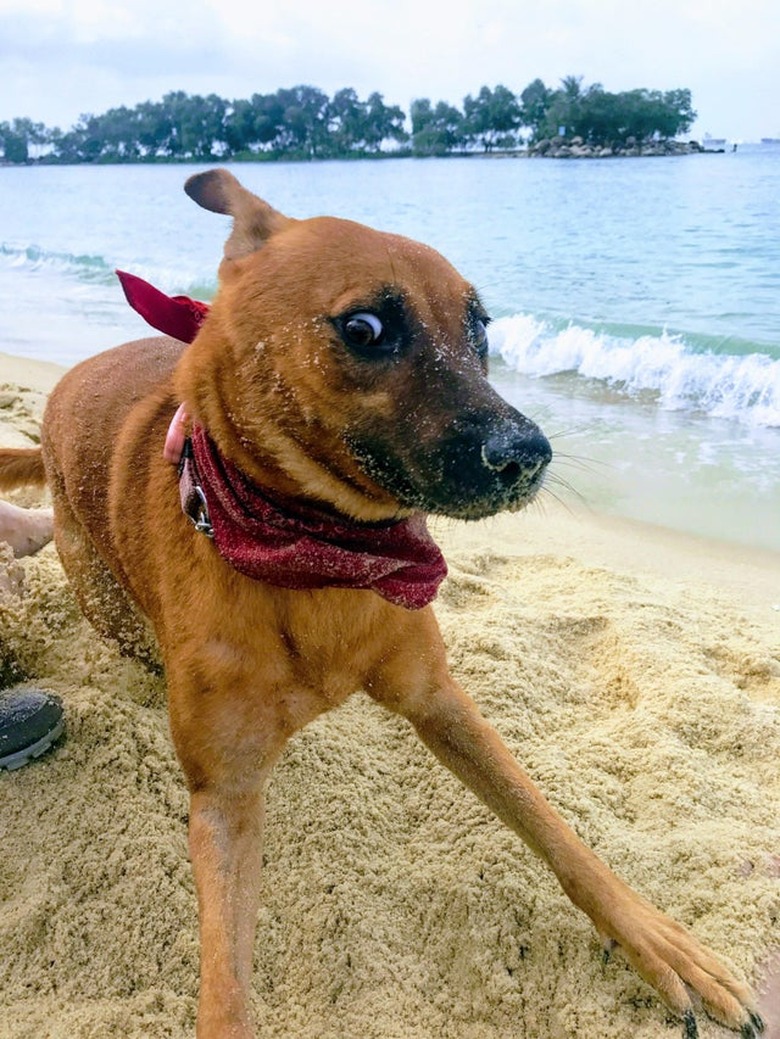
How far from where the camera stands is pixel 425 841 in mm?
2359

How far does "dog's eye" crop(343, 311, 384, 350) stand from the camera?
164cm

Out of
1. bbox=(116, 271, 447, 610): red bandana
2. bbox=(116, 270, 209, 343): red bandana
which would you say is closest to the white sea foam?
bbox=(116, 270, 209, 343): red bandana

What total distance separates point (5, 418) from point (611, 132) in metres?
61.5

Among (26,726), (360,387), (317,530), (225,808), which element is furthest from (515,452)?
(26,726)

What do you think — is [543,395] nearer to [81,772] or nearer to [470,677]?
[470,677]

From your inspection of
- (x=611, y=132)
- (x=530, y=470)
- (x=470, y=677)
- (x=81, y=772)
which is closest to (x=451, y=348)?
(x=530, y=470)

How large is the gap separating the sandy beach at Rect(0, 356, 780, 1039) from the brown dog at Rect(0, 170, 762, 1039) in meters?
0.18

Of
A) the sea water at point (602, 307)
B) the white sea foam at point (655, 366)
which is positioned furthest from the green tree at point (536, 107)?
the white sea foam at point (655, 366)

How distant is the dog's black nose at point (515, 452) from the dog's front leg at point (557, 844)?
0.66 m

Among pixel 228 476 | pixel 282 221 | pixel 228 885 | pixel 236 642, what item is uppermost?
pixel 282 221

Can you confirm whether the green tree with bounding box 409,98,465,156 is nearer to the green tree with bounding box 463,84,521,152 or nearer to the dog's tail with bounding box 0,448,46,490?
the green tree with bounding box 463,84,521,152

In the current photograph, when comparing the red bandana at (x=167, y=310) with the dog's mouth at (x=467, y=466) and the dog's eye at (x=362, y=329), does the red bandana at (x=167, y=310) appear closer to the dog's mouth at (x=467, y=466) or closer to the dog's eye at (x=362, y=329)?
the dog's eye at (x=362, y=329)

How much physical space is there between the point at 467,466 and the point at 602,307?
29.3 ft

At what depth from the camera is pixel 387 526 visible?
1855 mm
